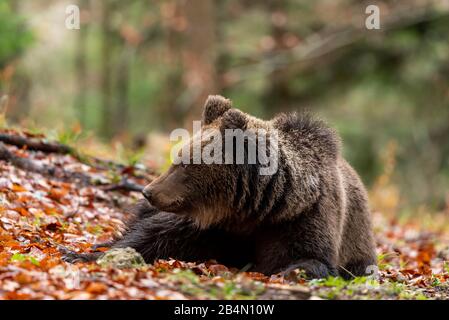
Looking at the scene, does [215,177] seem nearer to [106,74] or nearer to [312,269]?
[312,269]

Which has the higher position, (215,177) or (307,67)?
(307,67)

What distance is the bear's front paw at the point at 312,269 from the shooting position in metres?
5.65

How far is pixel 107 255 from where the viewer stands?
5.67 m

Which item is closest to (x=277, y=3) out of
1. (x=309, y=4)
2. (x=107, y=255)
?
(x=309, y=4)

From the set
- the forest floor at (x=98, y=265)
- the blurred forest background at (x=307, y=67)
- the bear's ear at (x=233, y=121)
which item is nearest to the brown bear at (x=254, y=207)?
the bear's ear at (x=233, y=121)

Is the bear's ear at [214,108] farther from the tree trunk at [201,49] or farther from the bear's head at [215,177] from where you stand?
the tree trunk at [201,49]

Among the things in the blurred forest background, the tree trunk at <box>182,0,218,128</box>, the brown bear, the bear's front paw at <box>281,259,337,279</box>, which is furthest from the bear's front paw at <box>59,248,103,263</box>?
the tree trunk at <box>182,0,218,128</box>

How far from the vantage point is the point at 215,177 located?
5.96 metres

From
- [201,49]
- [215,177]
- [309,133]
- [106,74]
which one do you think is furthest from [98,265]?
[106,74]

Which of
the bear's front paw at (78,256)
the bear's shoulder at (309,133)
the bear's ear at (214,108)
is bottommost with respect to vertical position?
the bear's front paw at (78,256)

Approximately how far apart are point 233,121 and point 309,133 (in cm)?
99

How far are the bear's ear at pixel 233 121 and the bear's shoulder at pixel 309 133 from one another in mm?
584
